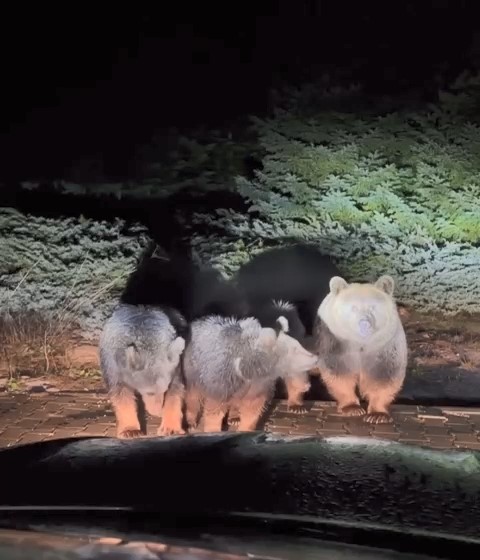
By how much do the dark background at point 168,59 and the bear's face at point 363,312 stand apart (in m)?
8.45

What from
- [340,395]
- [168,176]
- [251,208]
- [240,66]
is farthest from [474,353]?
[240,66]

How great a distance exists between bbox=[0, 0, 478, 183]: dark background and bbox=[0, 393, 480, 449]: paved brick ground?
27.8ft

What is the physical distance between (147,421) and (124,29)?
12641 mm

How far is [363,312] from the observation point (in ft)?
21.2

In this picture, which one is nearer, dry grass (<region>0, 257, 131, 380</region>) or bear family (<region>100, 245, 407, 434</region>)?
bear family (<region>100, 245, 407, 434</region>)

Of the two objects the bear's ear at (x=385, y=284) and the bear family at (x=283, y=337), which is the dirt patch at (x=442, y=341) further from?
the bear's ear at (x=385, y=284)

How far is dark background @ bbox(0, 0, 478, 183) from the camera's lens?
15.4m

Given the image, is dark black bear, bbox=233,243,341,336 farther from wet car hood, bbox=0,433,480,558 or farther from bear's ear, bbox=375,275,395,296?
wet car hood, bbox=0,433,480,558

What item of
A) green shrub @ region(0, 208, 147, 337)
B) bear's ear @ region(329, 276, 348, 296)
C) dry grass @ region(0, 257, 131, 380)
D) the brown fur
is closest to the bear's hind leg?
the brown fur

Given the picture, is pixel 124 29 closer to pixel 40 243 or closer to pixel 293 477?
pixel 40 243

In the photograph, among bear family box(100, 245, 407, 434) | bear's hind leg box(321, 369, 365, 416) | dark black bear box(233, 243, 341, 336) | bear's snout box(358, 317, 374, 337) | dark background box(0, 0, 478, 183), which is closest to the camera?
bear family box(100, 245, 407, 434)

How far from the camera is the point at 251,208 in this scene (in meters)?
11.4

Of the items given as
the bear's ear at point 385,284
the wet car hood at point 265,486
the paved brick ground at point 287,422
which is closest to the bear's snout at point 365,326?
the bear's ear at point 385,284

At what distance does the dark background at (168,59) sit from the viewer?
1542 centimetres
